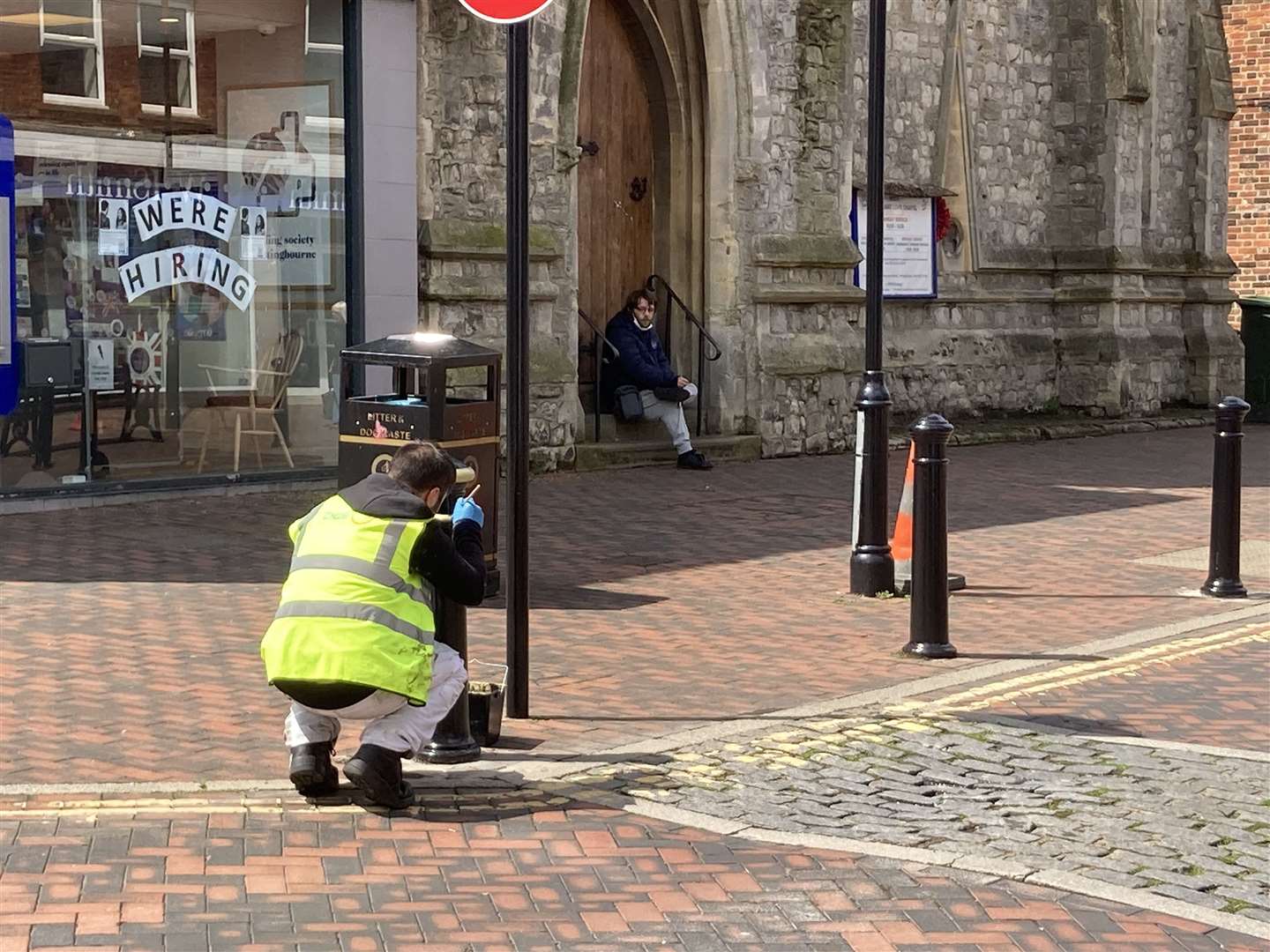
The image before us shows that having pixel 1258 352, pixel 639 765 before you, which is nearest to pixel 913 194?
pixel 1258 352

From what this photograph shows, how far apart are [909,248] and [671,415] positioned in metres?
5.93

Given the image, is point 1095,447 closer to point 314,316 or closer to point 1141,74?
point 1141,74

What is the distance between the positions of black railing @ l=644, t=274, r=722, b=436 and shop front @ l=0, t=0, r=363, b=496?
415cm

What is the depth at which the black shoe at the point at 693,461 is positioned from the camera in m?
16.7

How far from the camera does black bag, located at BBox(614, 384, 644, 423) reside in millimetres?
16859

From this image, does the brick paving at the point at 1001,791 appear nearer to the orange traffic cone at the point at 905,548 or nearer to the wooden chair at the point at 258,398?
the orange traffic cone at the point at 905,548

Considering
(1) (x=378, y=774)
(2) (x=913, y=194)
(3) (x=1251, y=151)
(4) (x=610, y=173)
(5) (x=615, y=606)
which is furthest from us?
(3) (x=1251, y=151)

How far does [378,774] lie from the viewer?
Result: 599 centimetres

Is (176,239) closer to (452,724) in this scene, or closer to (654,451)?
(654,451)

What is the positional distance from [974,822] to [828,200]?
44.7 ft

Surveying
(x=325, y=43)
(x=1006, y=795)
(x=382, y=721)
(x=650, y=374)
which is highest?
(x=325, y=43)

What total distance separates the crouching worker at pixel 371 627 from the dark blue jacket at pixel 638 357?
1048cm

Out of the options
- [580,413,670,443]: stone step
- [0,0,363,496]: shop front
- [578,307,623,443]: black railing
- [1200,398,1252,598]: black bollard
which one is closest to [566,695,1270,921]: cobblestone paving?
[1200,398,1252,598]: black bollard

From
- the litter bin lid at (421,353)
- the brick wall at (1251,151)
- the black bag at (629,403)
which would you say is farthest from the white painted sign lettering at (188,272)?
the brick wall at (1251,151)
